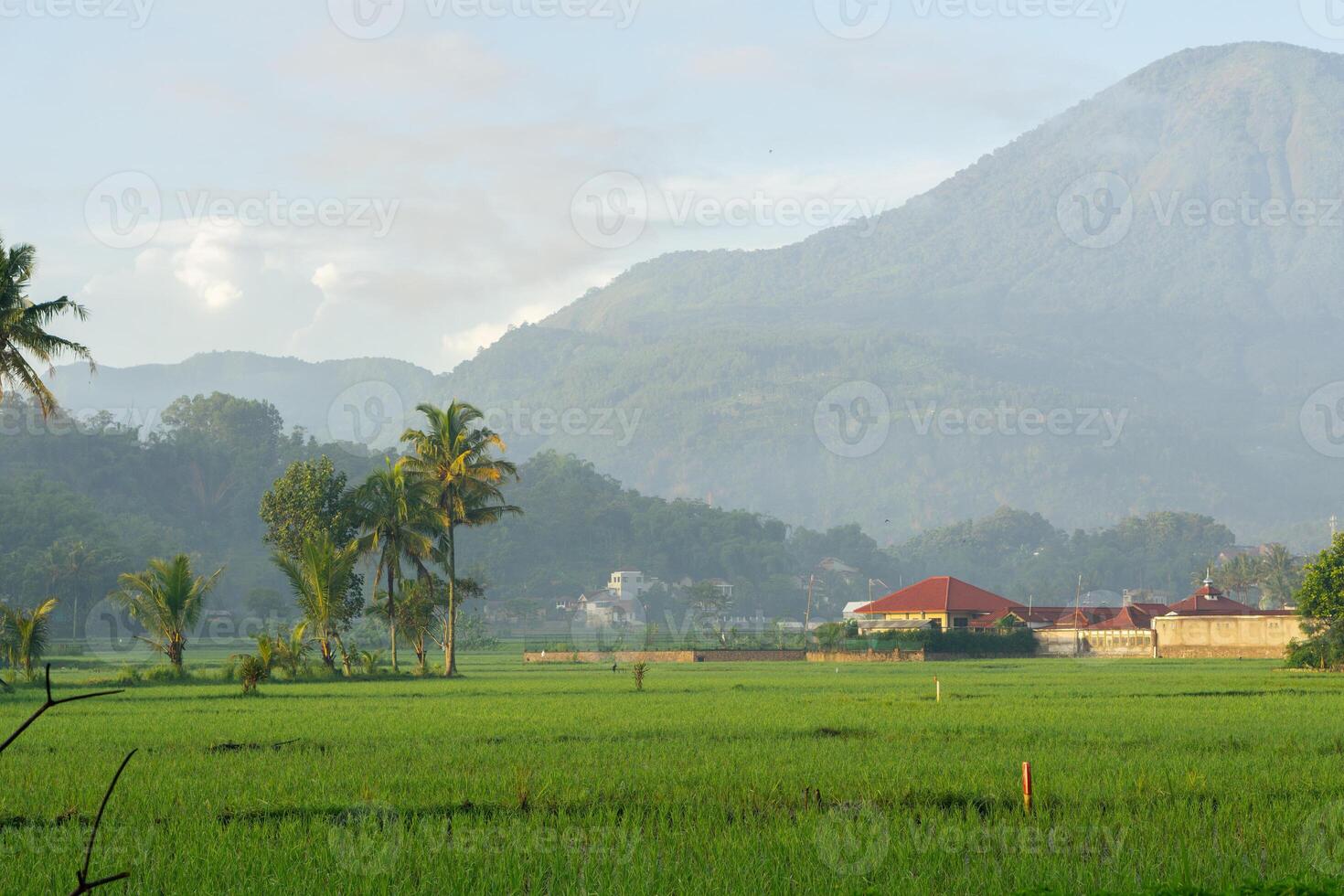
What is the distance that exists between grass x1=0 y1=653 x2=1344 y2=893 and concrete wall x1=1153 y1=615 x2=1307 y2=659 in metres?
45.4

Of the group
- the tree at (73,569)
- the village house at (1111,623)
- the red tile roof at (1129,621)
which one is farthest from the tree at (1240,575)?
the tree at (73,569)

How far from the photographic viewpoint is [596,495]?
197 m

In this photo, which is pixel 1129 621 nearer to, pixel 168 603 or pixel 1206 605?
pixel 1206 605

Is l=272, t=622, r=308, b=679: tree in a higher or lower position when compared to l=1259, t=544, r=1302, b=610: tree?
lower

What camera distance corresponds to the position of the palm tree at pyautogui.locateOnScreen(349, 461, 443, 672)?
51.1 meters

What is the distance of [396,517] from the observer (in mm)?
52094

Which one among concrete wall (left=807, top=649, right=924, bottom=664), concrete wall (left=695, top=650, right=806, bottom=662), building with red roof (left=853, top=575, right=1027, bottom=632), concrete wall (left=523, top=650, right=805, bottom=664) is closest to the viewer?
concrete wall (left=807, top=649, right=924, bottom=664)

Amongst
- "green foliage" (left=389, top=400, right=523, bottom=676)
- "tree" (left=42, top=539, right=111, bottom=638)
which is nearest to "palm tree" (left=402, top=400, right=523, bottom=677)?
"green foliage" (left=389, top=400, right=523, bottom=676)

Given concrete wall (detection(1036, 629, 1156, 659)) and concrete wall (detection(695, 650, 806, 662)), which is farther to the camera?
concrete wall (detection(1036, 629, 1156, 659))

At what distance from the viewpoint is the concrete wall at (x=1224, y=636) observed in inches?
2744

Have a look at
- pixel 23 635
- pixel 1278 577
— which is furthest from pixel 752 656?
pixel 1278 577

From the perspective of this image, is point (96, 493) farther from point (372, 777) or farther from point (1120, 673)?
point (372, 777)

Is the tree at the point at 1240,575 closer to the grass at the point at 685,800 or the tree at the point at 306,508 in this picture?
the tree at the point at 306,508

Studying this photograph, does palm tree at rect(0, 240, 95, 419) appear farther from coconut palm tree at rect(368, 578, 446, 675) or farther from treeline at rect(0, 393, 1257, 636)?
treeline at rect(0, 393, 1257, 636)
